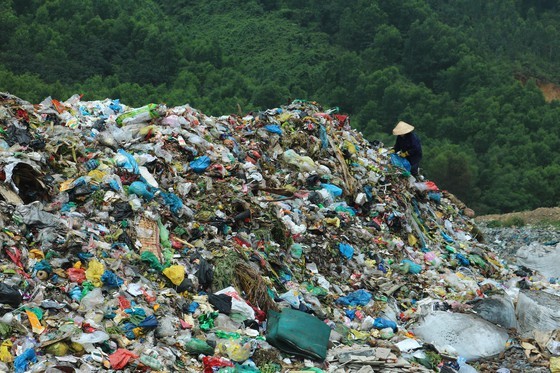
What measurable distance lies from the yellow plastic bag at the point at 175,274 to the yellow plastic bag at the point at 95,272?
560mm

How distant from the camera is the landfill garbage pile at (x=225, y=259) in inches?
217

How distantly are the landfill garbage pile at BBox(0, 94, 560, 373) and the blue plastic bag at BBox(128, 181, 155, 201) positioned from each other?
0.01m

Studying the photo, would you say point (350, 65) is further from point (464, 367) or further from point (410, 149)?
point (464, 367)

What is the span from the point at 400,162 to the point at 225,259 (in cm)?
443

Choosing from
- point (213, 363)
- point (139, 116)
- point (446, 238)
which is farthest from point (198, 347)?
point (446, 238)

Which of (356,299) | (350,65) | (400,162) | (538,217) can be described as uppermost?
(356,299)

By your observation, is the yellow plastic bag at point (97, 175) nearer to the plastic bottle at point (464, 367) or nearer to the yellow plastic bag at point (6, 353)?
the yellow plastic bag at point (6, 353)

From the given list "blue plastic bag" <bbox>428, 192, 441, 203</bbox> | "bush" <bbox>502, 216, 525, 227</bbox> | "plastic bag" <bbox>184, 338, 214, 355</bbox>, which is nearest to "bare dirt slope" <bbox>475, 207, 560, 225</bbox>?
"bush" <bbox>502, 216, 525, 227</bbox>

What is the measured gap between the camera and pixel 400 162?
1042cm

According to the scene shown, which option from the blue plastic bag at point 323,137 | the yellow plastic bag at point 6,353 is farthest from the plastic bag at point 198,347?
the blue plastic bag at point 323,137

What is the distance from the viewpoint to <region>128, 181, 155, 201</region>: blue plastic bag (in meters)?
6.97

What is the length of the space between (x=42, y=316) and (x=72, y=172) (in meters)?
2.01

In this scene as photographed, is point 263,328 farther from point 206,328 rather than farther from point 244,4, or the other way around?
point 244,4

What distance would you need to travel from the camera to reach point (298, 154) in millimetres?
9273
